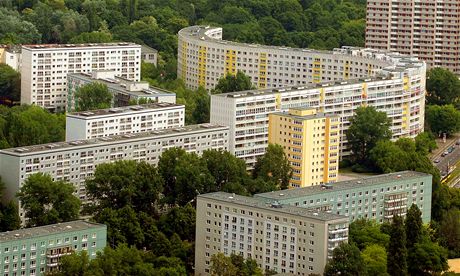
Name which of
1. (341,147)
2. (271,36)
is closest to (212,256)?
(341,147)

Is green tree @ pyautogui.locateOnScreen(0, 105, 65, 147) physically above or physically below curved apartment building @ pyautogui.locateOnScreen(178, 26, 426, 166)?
below

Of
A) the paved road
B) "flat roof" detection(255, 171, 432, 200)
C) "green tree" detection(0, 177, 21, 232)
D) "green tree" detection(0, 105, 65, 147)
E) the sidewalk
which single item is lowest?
the paved road

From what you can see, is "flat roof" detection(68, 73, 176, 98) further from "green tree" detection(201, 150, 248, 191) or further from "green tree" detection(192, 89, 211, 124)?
"green tree" detection(201, 150, 248, 191)

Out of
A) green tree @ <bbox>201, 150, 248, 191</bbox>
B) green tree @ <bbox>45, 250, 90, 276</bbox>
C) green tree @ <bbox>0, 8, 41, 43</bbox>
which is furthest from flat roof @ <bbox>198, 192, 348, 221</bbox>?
green tree @ <bbox>0, 8, 41, 43</bbox>

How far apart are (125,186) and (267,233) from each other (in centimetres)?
746

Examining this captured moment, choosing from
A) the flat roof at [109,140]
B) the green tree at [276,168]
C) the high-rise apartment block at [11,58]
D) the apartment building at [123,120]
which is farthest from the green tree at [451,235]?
the high-rise apartment block at [11,58]

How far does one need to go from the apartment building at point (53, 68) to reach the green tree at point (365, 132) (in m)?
15.5

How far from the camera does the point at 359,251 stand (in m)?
67.8

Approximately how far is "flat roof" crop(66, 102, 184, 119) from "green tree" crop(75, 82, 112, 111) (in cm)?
381

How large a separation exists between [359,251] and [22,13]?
56.4m

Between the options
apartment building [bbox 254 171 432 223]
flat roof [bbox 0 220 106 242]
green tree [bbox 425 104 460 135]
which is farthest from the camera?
green tree [bbox 425 104 460 135]

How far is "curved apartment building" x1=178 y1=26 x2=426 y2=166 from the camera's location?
83.6m

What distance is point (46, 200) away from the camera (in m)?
72.2

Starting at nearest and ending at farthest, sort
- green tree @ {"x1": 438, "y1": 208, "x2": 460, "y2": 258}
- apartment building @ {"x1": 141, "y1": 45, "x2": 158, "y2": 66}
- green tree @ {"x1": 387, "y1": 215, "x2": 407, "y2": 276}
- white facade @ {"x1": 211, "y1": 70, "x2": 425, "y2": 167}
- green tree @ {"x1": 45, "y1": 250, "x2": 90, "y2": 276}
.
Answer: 1. green tree @ {"x1": 45, "y1": 250, "x2": 90, "y2": 276}
2. green tree @ {"x1": 387, "y1": 215, "x2": 407, "y2": 276}
3. green tree @ {"x1": 438, "y1": 208, "x2": 460, "y2": 258}
4. white facade @ {"x1": 211, "y1": 70, "x2": 425, "y2": 167}
5. apartment building @ {"x1": 141, "y1": 45, "x2": 158, "y2": 66}
